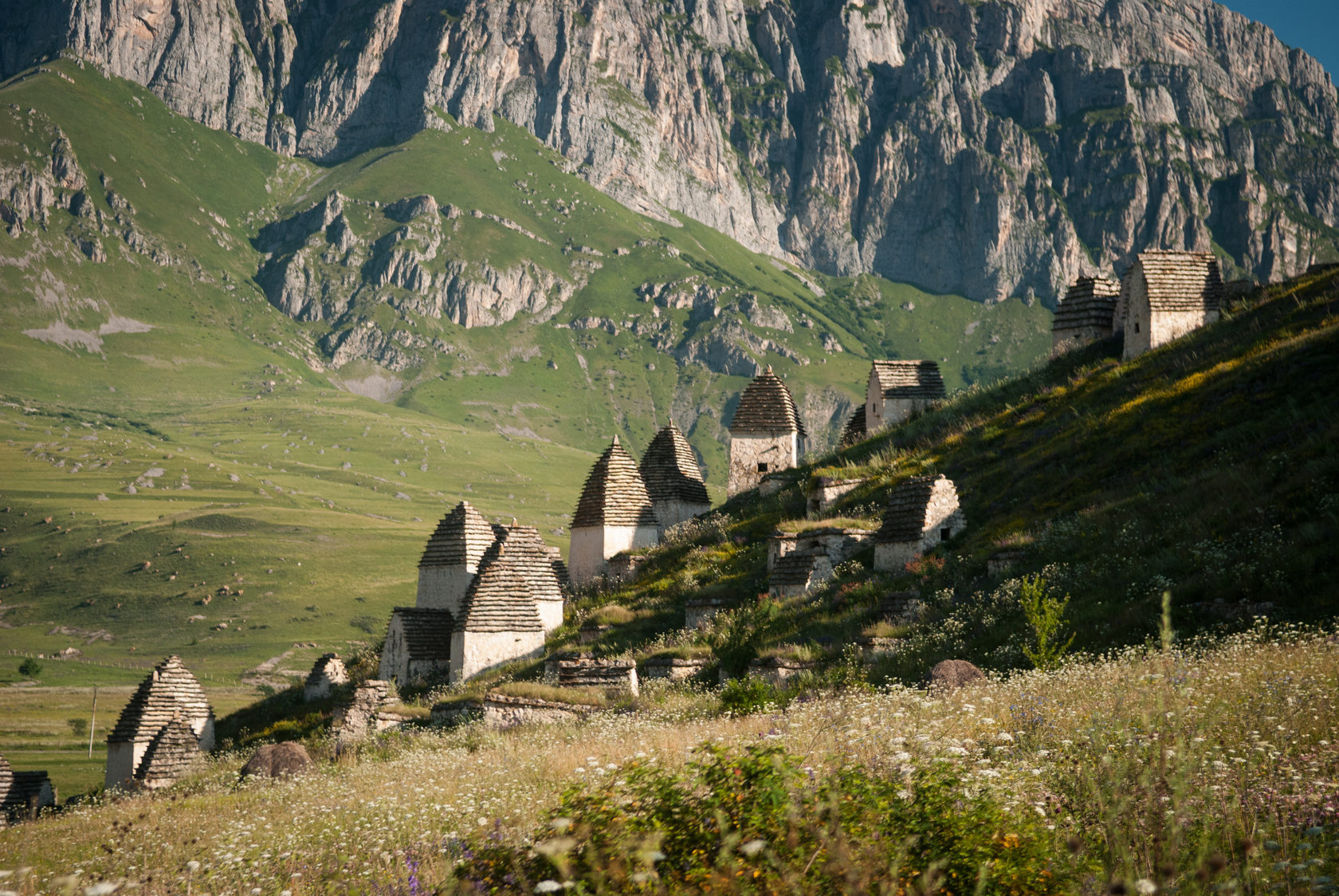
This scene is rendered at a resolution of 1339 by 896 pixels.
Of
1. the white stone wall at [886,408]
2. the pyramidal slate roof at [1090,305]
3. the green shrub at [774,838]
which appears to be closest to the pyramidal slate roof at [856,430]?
the white stone wall at [886,408]

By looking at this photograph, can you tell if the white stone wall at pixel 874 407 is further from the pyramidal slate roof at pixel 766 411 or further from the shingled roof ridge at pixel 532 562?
the shingled roof ridge at pixel 532 562

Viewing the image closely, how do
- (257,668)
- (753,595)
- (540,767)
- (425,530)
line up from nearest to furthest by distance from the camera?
(540,767) < (753,595) < (257,668) < (425,530)

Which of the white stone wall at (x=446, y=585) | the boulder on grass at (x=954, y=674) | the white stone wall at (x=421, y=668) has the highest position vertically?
the white stone wall at (x=446, y=585)

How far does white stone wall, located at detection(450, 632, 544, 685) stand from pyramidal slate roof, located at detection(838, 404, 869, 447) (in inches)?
721

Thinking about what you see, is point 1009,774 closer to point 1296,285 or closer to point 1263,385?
point 1263,385

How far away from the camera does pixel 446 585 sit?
127 feet

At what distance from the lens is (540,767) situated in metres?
13.3

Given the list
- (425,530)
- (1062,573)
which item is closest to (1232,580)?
(1062,573)

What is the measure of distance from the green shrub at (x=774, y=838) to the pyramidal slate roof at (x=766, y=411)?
4036 centimetres

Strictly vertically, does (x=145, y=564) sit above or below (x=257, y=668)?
above

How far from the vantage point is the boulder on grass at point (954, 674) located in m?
16.1

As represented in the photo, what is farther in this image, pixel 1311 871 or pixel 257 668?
pixel 257 668

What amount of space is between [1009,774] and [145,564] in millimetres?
123255

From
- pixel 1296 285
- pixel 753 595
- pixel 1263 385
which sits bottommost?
pixel 753 595
